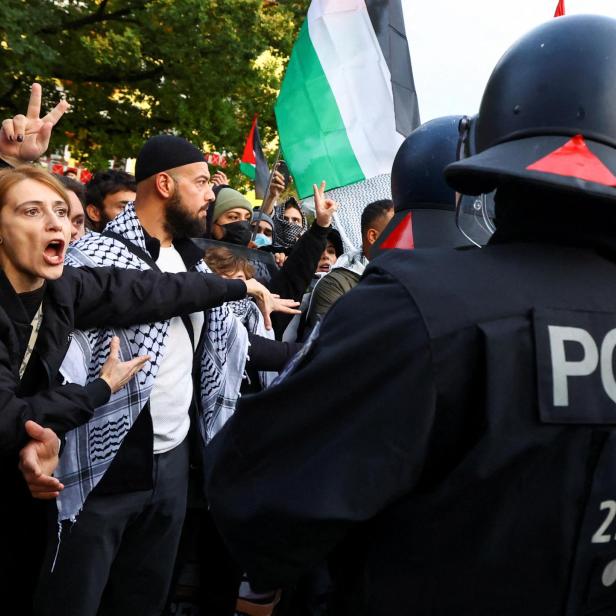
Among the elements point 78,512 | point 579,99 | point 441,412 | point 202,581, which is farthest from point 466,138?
point 202,581

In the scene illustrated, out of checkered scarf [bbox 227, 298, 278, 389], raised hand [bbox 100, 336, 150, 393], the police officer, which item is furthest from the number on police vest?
checkered scarf [bbox 227, 298, 278, 389]

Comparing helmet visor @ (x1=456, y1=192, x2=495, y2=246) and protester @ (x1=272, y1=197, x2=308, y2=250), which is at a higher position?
helmet visor @ (x1=456, y1=192, x2=495, y2=246)

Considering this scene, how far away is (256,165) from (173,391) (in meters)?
6.76

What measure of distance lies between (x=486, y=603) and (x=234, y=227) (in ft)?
12.9

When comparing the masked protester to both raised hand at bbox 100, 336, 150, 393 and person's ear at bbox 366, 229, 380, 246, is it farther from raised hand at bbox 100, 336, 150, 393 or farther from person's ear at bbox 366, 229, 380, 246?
raised hand at bbox 100, 336, 150, 393

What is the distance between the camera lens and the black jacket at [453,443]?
1261 mm

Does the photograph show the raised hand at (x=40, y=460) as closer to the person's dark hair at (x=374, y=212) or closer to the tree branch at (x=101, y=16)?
the person's dark hair at (x=374, y=212)

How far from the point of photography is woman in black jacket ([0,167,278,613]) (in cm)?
249

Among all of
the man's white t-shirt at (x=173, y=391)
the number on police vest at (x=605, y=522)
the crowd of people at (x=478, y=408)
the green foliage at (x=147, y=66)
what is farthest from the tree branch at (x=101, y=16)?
the number on police vest at (x=605, y=522)

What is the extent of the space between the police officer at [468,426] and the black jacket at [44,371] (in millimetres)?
1273

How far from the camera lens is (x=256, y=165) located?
31.6 ft

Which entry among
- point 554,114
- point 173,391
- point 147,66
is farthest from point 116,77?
point 554,114

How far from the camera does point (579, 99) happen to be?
1394mm

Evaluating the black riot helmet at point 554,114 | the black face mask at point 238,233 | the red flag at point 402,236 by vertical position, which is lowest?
the black face mask at point 238,233
